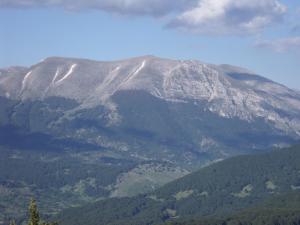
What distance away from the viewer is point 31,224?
68.4 meters

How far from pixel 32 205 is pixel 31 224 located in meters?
1.85

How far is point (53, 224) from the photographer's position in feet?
229

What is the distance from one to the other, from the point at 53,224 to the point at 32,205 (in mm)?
3208

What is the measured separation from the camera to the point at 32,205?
2685 inches

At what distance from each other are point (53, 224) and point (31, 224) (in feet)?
7.98
